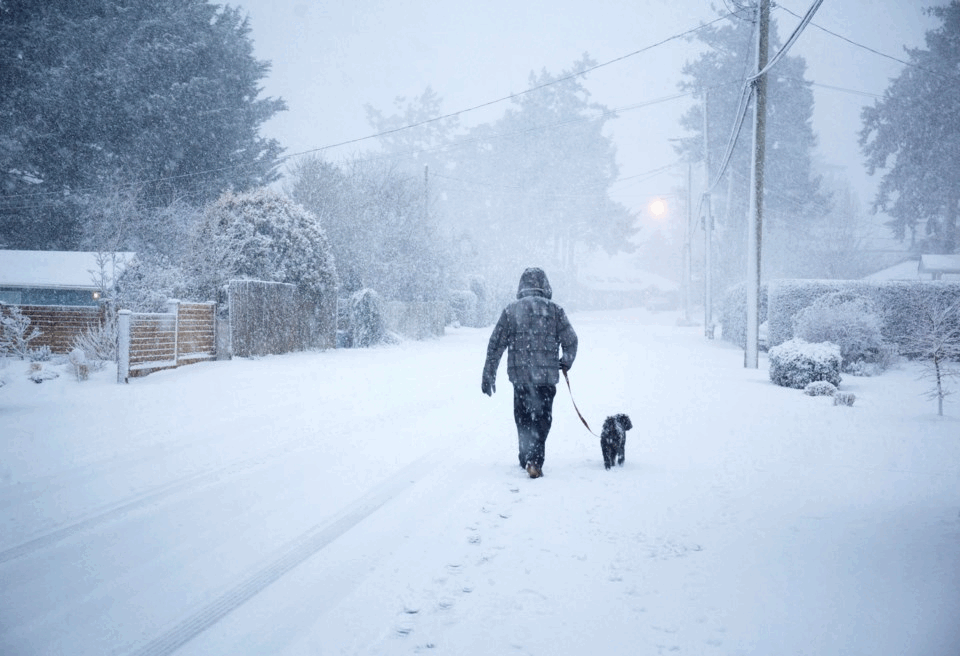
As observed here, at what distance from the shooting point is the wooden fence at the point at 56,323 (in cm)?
1522

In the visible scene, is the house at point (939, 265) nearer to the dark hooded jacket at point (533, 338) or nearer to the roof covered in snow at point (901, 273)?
the roof covered in snow at point (901, 273)

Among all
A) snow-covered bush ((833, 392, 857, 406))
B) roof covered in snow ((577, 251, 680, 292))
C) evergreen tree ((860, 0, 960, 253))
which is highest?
evergreen tree ((860, 0, 960, 253))

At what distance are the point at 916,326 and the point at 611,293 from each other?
56435 mm

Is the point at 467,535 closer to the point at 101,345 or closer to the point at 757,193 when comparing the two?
the point at 101,345

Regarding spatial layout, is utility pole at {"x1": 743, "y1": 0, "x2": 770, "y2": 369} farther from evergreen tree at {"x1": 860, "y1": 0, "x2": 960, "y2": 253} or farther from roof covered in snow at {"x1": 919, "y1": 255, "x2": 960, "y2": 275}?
evergreen tree at {"x1": 860, "y1": 0, "x2": 960, "y2": 253}

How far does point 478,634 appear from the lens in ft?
9.51

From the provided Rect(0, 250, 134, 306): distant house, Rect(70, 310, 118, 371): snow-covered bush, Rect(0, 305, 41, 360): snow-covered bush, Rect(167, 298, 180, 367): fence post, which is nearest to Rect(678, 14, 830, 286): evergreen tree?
Rect(0, 250, 134, 306): distant house

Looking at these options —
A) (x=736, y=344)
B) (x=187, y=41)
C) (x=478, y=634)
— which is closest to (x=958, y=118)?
(x=736, y=344)

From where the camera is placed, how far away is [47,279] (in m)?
22.9

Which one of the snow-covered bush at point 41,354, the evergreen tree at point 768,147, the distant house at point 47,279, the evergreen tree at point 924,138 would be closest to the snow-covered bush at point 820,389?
the snow-covered bush at point 41,354

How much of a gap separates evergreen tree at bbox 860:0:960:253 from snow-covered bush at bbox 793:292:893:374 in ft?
107

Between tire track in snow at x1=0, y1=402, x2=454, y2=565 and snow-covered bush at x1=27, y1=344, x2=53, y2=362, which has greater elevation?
snow-covered bush at x1=27, y1=344, x2=53, y2=362

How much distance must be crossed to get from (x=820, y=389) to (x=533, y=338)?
24.6 feet

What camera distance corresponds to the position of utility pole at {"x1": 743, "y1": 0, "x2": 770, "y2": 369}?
1441cm
